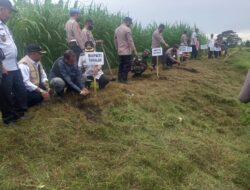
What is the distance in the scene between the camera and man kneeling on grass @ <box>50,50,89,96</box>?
277 inches

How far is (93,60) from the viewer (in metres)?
7.18

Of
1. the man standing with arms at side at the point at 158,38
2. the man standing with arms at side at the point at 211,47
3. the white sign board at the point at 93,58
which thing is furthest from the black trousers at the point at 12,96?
the man standing with arms at side at the point at 211,47

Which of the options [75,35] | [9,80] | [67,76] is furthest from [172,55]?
[9,80]

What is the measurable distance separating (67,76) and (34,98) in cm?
80

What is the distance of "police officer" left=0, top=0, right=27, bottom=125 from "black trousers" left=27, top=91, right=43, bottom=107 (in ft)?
1.48

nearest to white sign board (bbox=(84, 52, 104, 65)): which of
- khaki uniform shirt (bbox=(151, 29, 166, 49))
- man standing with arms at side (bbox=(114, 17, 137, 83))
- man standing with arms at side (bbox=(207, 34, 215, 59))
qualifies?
man standing with arms at side (bbox=(114, 17, 137, 83))

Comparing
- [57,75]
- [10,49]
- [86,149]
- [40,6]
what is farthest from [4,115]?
[40,6]

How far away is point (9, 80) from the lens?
216 inches

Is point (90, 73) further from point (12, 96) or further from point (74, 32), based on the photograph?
point (12, 96)

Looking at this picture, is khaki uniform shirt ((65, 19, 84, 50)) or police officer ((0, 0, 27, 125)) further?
khaki uniform shirt ((65, 19, 84, 50))

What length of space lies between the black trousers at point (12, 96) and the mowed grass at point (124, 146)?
0.71 feet

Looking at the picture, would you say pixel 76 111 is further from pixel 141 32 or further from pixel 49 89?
pixel 141 32

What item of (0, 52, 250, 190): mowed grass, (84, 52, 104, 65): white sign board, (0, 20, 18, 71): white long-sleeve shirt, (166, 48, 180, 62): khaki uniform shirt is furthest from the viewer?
(166, 48, 180, 62): khaki uniform shirt

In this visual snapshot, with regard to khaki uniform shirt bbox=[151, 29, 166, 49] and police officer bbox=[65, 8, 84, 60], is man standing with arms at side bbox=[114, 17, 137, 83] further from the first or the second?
khaki uniform shirt bbox=[151, 29, 166, 49]
